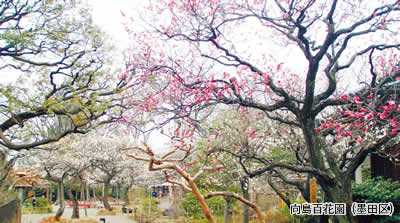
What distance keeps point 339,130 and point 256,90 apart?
74.0 inches

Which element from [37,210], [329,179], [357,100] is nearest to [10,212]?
[329,179]

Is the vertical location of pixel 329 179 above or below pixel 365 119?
below

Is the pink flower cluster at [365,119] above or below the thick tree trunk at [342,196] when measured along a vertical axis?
above

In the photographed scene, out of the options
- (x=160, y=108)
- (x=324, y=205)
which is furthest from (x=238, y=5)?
(x=324, y=205)

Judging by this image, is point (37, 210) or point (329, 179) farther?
point (37, 210)

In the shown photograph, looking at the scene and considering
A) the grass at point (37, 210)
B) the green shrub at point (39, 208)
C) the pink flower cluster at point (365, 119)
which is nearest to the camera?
the pink flower cluster at point (365, 119)

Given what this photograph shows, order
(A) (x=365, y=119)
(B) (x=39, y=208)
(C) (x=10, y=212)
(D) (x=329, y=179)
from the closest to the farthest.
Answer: (A) (x=365, y=119)
(D) (x=329, y=179)
(C) (x=10, y=212)
(B) (x=39, y=208)

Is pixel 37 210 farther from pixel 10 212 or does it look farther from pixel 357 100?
pixel 357 100

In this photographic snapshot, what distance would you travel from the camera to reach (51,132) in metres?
12.9

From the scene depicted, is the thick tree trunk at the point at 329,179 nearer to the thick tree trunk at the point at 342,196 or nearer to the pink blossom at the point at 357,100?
the thick tree trunk at the point at 342,196

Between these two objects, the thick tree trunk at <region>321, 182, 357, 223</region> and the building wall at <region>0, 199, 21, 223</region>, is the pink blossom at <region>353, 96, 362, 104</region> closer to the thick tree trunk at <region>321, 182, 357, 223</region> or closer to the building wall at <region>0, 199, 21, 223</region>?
the thick tree trunk at <region>321, 182, 357, 223</region>

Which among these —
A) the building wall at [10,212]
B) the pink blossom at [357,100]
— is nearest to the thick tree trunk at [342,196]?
the pink blossom at [357,100]

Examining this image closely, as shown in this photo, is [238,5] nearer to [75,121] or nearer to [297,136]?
[297,136]

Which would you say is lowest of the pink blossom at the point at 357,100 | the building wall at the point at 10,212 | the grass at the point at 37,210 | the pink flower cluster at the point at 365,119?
the grass at the point at 37,210
